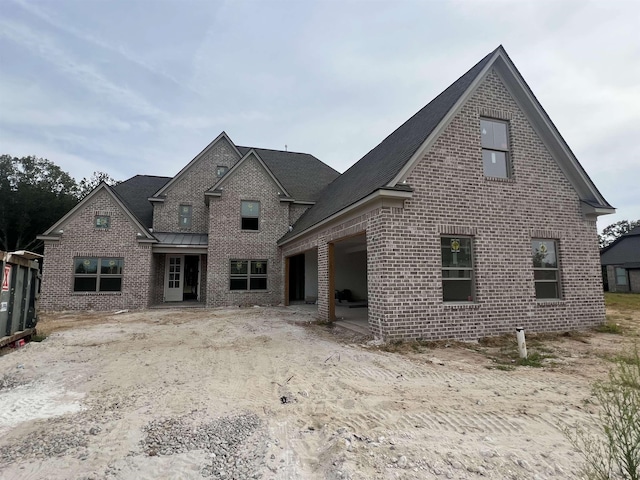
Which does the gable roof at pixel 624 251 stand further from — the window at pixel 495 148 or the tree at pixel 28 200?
the tree at pixel 28 200

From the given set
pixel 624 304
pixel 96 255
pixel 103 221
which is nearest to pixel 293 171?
pixel 103 221

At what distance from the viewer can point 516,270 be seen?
8.91 meters

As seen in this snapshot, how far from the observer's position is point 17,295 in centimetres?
761

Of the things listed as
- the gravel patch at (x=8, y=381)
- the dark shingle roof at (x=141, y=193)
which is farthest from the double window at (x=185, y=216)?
the gravel patch at (x=8, y=381)

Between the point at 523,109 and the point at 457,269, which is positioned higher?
the point at 523,109

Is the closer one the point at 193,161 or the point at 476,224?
the point at 476,224

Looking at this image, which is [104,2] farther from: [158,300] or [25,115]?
[158,300]

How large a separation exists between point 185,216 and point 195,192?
1.55 m

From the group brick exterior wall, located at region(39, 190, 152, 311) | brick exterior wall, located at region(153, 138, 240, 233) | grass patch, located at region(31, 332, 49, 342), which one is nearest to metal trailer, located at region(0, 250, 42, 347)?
grass patch, located at region(31, 332, 49, 342)

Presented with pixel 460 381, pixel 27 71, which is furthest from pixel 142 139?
Result: pixel 460 381

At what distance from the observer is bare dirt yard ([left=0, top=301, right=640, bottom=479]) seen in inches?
112

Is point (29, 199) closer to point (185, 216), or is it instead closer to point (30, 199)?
point (30, 199)

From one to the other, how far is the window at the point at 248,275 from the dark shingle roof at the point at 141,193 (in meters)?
6.56

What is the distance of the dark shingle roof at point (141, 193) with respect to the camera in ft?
66.1
